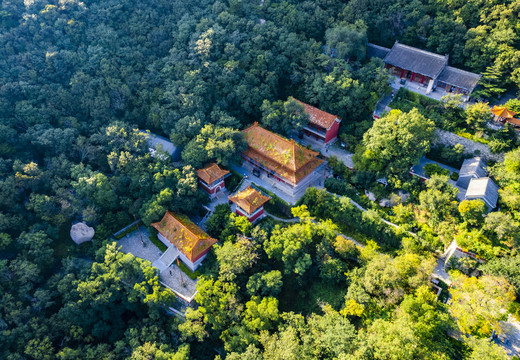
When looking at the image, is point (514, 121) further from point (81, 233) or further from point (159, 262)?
point (81, 233)

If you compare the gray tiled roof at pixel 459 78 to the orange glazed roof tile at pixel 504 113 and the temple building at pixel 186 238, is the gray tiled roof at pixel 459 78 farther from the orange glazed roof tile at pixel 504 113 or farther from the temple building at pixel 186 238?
the temple building at pixel 186 238

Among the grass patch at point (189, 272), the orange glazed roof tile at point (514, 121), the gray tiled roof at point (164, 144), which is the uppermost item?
the orange glazed roof tile at point (514, 121)

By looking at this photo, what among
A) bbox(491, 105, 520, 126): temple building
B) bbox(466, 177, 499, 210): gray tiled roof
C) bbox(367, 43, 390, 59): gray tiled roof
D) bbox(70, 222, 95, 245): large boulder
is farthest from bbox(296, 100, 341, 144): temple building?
bbox(70, 222, 95, 245): large boulder

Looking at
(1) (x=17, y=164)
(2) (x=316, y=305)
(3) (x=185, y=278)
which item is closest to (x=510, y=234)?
(2) (x=316, y=305)

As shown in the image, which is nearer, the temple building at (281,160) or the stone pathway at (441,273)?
the stone pathway at (441,273)

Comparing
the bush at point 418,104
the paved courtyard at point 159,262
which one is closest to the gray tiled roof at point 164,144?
the paved courtyard at point 159,262

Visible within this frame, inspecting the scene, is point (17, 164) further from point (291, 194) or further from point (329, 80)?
point (329, 80)

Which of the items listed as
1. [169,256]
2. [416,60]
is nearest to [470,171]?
[416,60]

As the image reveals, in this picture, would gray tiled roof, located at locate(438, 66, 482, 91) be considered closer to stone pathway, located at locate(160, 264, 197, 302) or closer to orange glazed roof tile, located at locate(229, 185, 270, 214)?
orange glazed roof tile, located at locate(229, 185, 270, 214)
